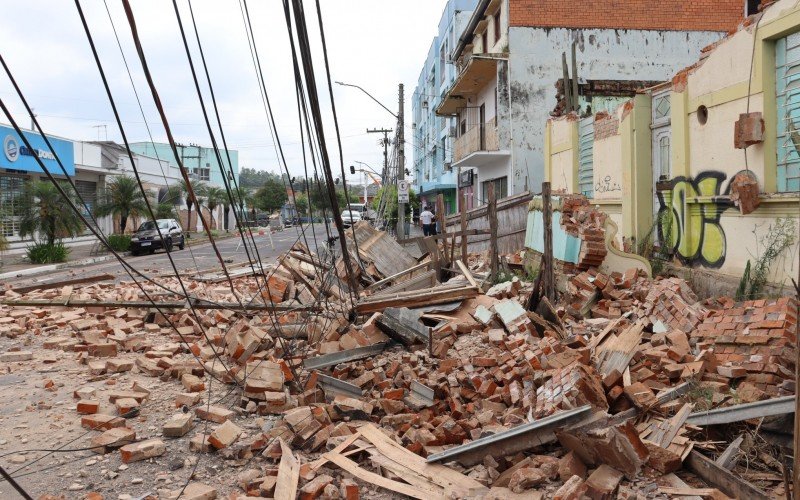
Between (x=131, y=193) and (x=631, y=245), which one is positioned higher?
(x=131, y=193)

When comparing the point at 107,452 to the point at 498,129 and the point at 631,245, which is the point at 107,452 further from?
the point at 498,129

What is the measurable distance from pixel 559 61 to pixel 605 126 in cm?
1173

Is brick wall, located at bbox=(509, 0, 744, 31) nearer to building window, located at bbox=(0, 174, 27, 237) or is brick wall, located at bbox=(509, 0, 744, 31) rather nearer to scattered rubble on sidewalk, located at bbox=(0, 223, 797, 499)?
scattered rubble on sidewalk, located at bbox=(0, 223, 797, 499)

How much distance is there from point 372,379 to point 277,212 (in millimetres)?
68376

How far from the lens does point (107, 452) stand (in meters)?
4.91

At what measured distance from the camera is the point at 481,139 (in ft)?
87.5

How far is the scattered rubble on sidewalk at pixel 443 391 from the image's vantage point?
4363mm

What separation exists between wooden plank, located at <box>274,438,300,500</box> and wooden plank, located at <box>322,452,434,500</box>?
72mm

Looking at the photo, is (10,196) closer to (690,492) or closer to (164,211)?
(164,211)

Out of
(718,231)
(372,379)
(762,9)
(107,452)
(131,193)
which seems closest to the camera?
(107,452)

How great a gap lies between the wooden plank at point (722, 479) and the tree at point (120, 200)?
2880 centimetres

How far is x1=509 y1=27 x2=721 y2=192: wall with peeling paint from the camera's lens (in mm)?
24062

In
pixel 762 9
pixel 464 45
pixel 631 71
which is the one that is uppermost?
pixel 464 45

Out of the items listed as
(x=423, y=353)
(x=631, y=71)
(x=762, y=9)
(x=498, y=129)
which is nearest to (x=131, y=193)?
(x=498, y=129)
